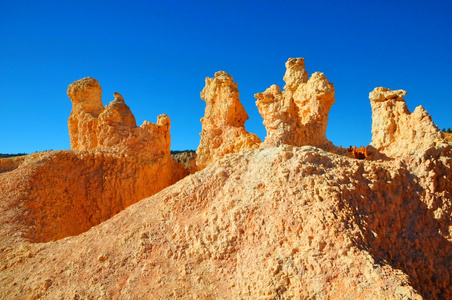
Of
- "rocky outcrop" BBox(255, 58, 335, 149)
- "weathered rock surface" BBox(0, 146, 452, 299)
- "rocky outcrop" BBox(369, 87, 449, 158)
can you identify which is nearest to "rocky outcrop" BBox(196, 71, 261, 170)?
"rocky outcrop" BBox(255, 58, 335, 149)

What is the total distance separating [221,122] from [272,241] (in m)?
8.72

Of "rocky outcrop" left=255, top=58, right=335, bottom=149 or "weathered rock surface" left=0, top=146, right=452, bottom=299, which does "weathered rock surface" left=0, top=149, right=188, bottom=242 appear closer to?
"weathered rock surface" left=0, top=146, right=452, bottom=299

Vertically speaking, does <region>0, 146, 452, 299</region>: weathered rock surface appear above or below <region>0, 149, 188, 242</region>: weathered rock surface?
below

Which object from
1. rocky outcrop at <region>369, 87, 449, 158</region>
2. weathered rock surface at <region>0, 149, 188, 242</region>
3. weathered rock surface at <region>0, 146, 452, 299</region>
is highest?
rocky outcrop at <region>369, 87, 449, 158</region>

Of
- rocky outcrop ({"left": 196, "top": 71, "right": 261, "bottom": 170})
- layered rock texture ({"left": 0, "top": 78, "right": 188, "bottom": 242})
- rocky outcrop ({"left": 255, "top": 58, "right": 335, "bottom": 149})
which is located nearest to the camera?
layered rock texture ({"left": 0, "top": 78, "right": 188, "bottom": 242})

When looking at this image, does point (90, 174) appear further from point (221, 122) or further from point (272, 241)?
point (272, 241)

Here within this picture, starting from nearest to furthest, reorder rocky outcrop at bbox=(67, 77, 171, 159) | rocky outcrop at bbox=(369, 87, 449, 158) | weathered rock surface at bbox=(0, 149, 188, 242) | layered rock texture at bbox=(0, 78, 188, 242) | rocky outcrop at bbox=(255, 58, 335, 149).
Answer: rocky outcrop at bbox=(369, 87, 449, 158)
weathered rock surface at bbox=(0, 149, 188, 242)
layered rock texture at bbox=(0, 78, 188, 242)
rocky outcrop at bbox=(255, 58, 335, 149)
rocky outcrop at bbox=(67, 77, 171, 159)

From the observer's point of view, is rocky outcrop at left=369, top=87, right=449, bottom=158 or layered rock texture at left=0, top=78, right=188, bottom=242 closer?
rocky outcrop at left=369, top=87, right=449, bottom=158

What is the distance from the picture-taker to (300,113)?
12.6 m

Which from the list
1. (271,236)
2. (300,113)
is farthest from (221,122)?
(271,236)

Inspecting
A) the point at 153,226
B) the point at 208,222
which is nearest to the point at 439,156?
the point at 208,222

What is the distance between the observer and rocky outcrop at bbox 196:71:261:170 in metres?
14.2

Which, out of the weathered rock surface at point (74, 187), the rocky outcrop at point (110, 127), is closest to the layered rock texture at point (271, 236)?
the weathered rock surface at point (74, 187)

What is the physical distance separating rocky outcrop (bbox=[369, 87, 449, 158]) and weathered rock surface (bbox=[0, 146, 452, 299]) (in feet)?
6.63
